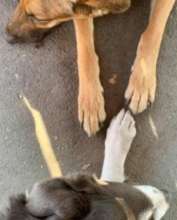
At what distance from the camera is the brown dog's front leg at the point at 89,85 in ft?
6.73

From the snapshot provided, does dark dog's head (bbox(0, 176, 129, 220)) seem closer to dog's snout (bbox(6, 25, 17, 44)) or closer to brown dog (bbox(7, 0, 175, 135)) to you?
brown dog (bbox(7, 0, 175, 135))

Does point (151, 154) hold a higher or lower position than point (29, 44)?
lower

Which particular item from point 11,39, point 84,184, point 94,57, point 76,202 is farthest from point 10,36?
point 76,202

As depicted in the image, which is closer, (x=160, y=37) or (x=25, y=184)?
(x=160, y=37)

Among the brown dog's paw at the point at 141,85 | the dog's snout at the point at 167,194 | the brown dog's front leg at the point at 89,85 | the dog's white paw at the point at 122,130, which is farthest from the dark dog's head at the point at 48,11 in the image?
the dog's snout at the point at 167,194

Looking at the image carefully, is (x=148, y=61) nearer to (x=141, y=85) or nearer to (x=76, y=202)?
(x=141, y=85)

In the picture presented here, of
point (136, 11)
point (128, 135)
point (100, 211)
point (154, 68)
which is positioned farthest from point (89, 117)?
point (100, 211)

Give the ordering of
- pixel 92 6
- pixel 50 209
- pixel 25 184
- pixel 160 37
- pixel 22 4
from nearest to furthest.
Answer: pixel 50 209 → pixel 92 6 → pixel 22 4 → pixel 160 37 → pixel 25 184

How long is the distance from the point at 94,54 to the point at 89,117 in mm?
234

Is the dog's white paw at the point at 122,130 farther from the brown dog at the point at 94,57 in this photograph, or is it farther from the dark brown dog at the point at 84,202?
the dark brown dog at the point at 84,202

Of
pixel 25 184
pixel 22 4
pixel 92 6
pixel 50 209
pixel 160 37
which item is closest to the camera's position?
pixel 50 209

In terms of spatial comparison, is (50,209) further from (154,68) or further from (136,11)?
(136,11)

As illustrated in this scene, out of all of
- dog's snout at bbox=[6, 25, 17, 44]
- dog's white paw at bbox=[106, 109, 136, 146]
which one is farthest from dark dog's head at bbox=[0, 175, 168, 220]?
dog's snout at bbox=[6, 25, 17, 44]

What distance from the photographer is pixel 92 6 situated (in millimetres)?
1735
